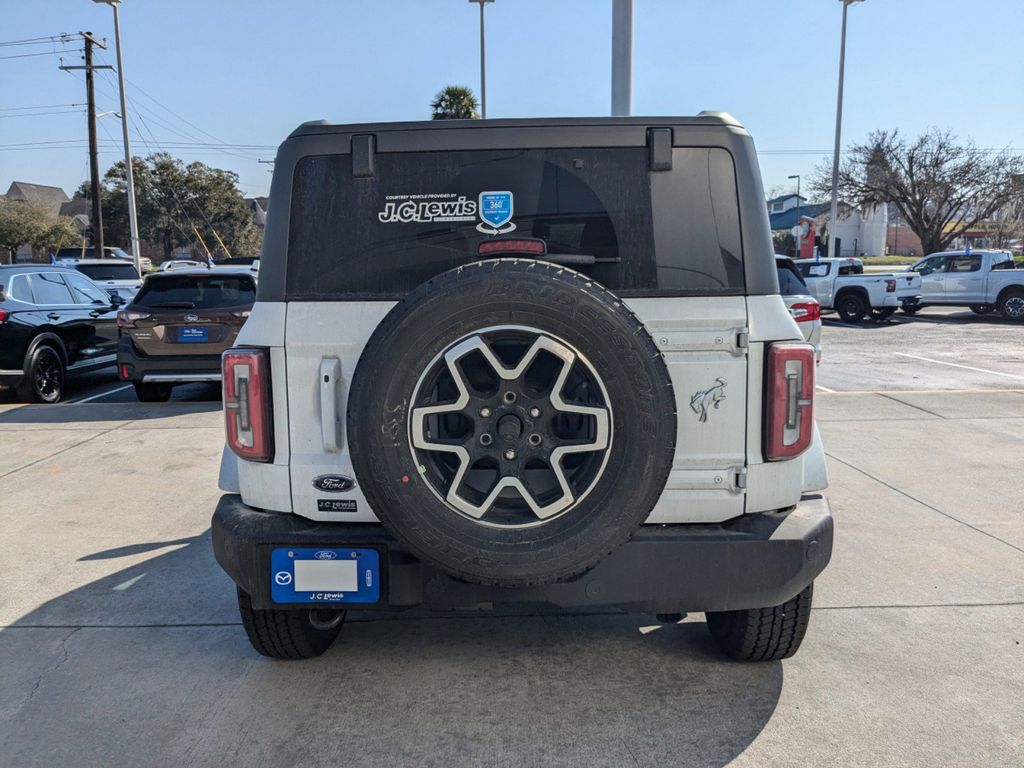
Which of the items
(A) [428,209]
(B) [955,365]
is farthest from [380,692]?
(B) [955,365]

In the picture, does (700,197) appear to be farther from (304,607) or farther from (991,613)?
(991,613)

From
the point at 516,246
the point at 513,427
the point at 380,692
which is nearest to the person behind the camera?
the point at 513,427

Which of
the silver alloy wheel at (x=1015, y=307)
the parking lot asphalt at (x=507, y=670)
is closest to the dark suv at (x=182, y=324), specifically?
the parking lot asphalt at (x=507, y=670)

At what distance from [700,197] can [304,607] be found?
1939mm

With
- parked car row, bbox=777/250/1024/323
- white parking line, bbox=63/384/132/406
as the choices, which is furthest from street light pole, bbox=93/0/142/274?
parked car row, bbox=777/250/1024/323

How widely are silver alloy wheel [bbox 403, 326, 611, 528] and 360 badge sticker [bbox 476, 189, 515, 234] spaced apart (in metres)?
0.50

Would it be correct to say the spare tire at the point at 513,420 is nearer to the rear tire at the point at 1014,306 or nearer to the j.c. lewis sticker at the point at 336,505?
the j.c. lewis sticker at the point at 336,505

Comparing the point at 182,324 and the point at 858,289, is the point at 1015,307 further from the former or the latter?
the point at 182,324

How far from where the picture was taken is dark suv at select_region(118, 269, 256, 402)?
9.58 m

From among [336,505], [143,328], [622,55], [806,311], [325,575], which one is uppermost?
[622,55]

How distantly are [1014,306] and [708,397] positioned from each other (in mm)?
21582

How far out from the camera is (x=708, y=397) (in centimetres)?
293

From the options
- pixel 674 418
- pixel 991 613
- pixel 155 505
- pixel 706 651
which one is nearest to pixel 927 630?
pixel 991 613

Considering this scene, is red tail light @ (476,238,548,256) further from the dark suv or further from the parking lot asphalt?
the dark suv
